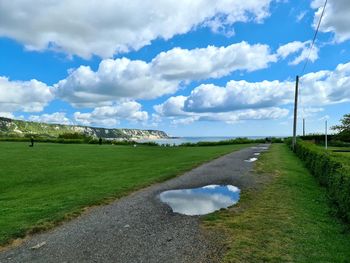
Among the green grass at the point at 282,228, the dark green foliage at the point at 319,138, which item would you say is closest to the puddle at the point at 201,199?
the green grass at the point at 282,228

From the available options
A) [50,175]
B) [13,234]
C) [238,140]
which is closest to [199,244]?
[13,234]

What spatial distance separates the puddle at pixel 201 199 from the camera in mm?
9062

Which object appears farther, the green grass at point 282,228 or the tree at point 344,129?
the tree at point 344,129

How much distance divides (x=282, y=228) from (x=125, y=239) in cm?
310

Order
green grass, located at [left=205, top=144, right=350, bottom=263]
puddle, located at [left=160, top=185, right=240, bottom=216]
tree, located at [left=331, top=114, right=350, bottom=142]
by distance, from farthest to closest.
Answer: tree, located at [left=331, top=114, right=350, bottom=142]
puddle, located at [left=160, top=185, right=240, bottom=216]
green grass, located at [left=205, top=144, right=350, bottom=263]

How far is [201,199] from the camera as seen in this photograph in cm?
1041

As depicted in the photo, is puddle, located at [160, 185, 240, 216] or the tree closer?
puddle, located at [160, 185, 240, 216]

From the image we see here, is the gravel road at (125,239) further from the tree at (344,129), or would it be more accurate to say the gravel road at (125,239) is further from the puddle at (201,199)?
the tree at (344,129)

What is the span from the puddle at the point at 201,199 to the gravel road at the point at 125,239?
514mm

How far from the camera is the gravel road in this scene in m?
5.72

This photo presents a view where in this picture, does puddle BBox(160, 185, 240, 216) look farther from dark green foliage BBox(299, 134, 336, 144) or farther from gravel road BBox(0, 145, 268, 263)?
dark green foliage BBox(299, 134, 336, 144)

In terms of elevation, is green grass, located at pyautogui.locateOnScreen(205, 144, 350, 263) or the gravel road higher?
green grass, located at pyautogui.locateOnScreen(205, 144, 350, 263)

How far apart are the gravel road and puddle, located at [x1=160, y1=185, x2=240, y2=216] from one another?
1.69 feet

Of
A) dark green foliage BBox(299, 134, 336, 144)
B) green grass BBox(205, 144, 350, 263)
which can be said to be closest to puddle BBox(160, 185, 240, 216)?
green grass BBox(205, 144, 350, 263)
